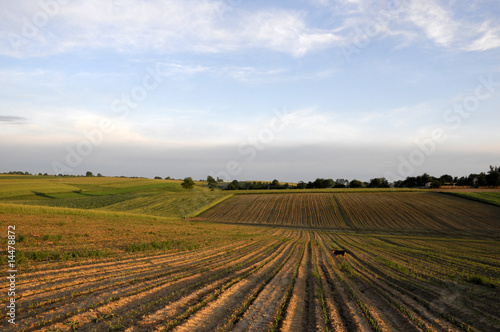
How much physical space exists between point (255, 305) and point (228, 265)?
546 cm

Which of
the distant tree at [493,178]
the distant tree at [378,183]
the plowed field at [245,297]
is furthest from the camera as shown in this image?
the distant tree at [378,183]

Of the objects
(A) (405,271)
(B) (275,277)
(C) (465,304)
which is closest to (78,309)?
(B) (275,277)

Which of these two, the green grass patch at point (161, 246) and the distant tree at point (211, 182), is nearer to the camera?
the green grass patch at point (161, 246)

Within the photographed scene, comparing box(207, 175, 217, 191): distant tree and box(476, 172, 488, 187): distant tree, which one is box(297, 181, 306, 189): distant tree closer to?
box(207, 175, 217, 191): distant tree

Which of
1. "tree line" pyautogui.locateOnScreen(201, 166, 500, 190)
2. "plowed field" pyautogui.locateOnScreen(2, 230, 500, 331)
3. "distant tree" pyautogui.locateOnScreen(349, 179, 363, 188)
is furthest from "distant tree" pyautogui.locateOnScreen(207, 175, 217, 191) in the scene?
"plowed field" pyautogui.locateOnScreen(2, 230, 500, 331)

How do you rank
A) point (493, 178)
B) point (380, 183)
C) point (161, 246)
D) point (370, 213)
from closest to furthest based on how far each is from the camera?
point (161, 246) → point (370, 213) → point (493, 178) → point (380, 183)

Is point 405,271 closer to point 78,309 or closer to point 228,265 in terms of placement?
point 228,265

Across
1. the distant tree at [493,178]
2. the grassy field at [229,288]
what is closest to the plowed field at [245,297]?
the grassy field at [229,288]

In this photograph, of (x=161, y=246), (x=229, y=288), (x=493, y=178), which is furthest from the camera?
(x=493, y=178)

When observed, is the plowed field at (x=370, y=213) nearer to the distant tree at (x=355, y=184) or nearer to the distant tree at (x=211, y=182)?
the distant tree at (x=211, y=182)

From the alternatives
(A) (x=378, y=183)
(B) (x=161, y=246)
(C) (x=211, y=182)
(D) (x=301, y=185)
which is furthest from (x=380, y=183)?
(B) (x=161, y=246)

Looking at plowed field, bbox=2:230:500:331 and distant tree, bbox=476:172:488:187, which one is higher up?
distant tree, bbox=476:172:488:187

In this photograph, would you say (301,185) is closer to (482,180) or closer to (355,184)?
(355,184)

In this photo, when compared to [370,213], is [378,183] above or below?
above
